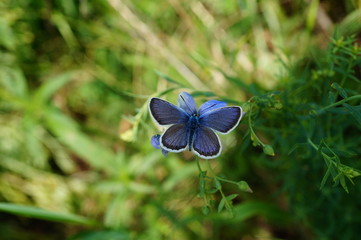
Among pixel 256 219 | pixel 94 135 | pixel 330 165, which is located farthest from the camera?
pixel 94 135

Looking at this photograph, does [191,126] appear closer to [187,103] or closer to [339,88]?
[187,103]

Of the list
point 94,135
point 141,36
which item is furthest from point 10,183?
point 141,36

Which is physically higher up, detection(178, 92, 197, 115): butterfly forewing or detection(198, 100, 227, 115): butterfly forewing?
detection(178, 92, 197, 115): butterfly forewing

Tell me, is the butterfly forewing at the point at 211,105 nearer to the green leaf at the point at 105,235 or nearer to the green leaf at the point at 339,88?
the green leaf at the point at 339,88

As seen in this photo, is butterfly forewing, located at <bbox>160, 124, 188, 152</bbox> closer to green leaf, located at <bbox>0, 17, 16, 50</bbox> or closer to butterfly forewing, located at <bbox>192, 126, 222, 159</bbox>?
butterfly forewing, located at <bbox>192, 126, 222, 159</bbox>

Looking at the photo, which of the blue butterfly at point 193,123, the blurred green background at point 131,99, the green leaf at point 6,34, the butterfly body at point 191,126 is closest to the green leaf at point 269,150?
the blue butterfly at point 193,123

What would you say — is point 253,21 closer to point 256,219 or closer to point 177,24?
point 177,24

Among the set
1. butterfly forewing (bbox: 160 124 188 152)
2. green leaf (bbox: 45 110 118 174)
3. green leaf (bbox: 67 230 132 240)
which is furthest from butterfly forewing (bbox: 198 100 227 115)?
green leaf (bbox: 45 110 118 174)

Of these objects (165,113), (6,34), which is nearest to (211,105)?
(165,113)
